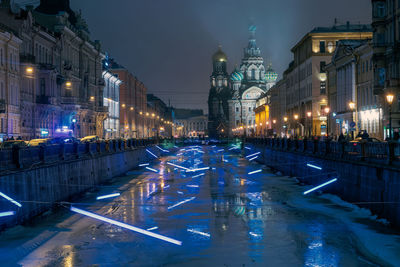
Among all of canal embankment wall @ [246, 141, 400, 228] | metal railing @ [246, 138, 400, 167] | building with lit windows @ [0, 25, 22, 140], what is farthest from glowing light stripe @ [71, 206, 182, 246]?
building with lit windows @ [0, 25, 22, 140]

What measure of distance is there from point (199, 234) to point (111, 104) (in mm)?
87348

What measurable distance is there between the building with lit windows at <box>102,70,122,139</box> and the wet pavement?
6649 cm

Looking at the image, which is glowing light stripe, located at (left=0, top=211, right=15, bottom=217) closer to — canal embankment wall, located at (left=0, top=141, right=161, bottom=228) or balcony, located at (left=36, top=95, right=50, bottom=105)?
canal embankment wall, located at (left=0, top=141, right=161, bottom=228)

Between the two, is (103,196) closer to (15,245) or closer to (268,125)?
(15,245)

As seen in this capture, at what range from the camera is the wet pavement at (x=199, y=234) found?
18.6m

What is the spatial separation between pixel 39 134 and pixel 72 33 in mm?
20336

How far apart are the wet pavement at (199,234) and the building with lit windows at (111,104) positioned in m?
66.5

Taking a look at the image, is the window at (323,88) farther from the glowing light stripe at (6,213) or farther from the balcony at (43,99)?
the glowing light stripe at (6,213)

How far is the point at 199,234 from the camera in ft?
73.7

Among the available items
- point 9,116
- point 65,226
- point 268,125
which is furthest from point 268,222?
point 268,125

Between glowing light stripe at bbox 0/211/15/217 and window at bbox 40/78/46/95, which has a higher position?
window at bbox 40/78/46/95

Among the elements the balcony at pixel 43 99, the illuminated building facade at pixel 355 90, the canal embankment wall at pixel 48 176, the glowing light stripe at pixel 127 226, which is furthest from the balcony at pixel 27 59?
the illuminated building facade at pixel 355 90

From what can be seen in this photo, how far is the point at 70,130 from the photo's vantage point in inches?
2707

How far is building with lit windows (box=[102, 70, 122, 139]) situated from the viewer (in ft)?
332
